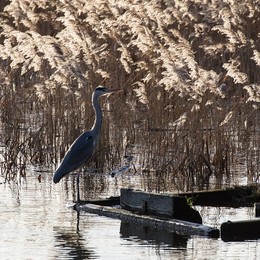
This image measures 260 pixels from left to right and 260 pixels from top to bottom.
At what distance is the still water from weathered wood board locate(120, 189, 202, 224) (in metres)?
0.25

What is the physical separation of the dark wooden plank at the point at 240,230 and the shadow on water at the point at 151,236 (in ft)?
1.11

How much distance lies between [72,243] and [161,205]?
99 cm

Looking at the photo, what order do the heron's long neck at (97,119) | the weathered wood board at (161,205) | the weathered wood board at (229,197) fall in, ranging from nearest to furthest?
the weathered wood board at (161,205) → the weathered wood board at (229,197) → the heron's long neck at (97,119)

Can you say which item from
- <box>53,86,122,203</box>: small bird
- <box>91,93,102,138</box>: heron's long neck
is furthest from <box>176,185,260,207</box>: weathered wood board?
<box>91,93,102,138</box>: heron's long neck

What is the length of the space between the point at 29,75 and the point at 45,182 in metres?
5.14

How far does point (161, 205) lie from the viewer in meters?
10.1

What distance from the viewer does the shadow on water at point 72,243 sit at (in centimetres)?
895

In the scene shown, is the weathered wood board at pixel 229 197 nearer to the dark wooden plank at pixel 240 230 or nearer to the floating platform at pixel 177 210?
the floating platform at pixel 177 210

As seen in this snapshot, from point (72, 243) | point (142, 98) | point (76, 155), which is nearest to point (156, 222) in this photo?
point (72, 243)

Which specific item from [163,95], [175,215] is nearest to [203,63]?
[163,95]

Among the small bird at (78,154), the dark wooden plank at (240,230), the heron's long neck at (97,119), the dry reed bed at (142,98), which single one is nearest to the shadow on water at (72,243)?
the dark wooden plank at (240,230)

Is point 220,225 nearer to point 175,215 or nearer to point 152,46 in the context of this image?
point 175,215

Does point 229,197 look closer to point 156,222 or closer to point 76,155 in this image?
point 156,222

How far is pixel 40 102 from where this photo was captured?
605 inches
